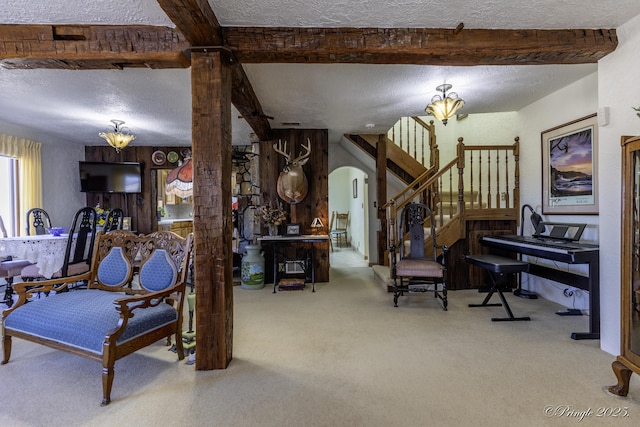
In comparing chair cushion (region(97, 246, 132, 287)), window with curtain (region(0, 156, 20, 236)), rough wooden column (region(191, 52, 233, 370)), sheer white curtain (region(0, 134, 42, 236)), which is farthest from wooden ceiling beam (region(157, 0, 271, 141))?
window with curtain (region(0, 156, 20, 236))

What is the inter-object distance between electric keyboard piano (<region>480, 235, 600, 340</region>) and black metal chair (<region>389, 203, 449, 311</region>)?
779 millimetres

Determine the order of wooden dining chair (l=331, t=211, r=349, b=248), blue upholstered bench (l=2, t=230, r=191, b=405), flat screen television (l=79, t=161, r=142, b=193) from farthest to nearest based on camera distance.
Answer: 1. wooden dining chair (l=331, t=211, r=349, b=248)
2. flat screen television (l=79, t=161, r=142, b=193)
3. blue upholstered bench (l=2, t=230, r=191, b=405)

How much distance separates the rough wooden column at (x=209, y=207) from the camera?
6.81ft

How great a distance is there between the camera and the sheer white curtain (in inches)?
178

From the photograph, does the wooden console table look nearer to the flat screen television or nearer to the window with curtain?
the flat screen television

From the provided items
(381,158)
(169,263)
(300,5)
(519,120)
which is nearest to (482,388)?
(169,263)

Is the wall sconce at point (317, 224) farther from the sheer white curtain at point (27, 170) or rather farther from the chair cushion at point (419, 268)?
the sheer white curtain at point (27, 170)

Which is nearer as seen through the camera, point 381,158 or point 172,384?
point 172,384

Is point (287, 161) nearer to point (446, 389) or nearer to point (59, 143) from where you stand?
point (446, 389)

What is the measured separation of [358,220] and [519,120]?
4.25 m

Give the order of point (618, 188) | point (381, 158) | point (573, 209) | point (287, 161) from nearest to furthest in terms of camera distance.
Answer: point (618, 188) → point (573, 209) → point (287, 161) → point (381, 158)

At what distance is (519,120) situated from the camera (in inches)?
162

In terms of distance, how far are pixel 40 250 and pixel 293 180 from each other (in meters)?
3.09

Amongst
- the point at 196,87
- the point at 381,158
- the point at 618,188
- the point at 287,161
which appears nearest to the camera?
the point at 196,87
